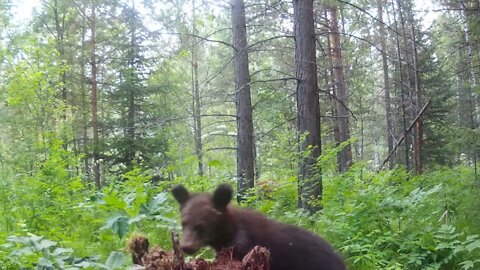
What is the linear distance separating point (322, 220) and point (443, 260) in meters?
1.50

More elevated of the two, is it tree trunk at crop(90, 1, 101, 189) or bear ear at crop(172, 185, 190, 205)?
tree trunk at crop(90, 1, 101, 189)

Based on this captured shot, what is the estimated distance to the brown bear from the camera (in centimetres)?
301

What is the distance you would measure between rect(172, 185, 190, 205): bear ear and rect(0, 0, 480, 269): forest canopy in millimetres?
414

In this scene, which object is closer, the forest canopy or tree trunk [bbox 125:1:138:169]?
the forest canopy

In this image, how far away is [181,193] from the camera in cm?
323

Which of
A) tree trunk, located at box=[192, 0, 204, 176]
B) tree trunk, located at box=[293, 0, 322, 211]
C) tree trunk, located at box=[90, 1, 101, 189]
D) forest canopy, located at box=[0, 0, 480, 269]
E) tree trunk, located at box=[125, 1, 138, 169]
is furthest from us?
tree trunk, located at box=[90, 1, 101, 189]

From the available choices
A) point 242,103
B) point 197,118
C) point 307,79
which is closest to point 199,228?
point 307,79

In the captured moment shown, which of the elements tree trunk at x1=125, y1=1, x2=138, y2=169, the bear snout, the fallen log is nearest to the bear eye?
the bear snout

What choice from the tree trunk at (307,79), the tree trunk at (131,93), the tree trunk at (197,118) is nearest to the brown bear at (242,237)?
the tree trunk at (197,118)

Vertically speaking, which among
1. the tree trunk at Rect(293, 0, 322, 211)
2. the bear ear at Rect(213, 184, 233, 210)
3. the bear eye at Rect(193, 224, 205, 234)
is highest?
the tree trunk at Rect(293, 0, 322, 211)

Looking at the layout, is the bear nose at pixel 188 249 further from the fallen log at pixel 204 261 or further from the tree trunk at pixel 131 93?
the tree trunk at pixel 131 93

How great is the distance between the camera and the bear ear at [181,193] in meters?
3.21

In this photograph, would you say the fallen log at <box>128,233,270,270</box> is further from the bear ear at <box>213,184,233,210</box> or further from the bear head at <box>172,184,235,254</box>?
the bear ear at <box>213,184,233,210</box>

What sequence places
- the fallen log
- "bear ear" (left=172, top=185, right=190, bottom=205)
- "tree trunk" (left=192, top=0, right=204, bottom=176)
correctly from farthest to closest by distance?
1. "tree trunk" (left=192, top=0, right=204, bottom=176)
2. "bear ear" (left=172, top=185, right=190, bottom=205)
3. the fallen log
